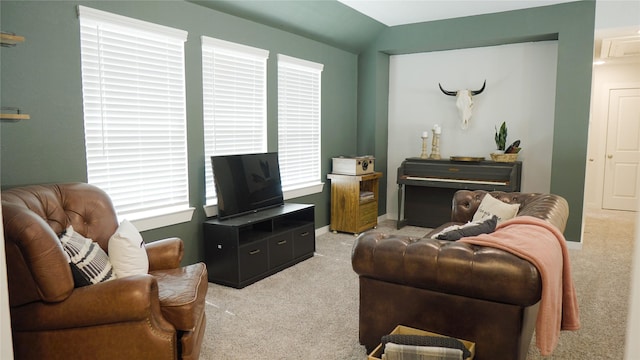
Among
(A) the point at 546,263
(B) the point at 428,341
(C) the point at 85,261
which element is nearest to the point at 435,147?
(A) the point at 546,263

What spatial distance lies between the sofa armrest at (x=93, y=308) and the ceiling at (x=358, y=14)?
283 centimetres

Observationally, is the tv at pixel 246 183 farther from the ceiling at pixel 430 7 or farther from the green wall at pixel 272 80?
the ceiling at pixel 430 7

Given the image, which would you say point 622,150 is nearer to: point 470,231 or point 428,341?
point 470,231

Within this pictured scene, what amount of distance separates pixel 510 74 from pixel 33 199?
5470 millimetres

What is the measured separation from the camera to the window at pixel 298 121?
5.19 m

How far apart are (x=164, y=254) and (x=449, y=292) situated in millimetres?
→ 1775

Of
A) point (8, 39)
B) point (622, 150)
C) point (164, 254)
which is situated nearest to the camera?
point (8, 39)

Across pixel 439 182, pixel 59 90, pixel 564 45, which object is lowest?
pixel 439 182

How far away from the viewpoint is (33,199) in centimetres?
252

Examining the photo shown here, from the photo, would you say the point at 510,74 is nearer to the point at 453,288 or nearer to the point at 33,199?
the point at 453,288

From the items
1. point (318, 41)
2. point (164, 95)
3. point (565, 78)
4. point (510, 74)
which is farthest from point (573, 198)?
point (164, 95)

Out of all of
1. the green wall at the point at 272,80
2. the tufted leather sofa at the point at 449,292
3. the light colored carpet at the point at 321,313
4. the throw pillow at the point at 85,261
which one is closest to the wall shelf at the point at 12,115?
the green wall at the point at 272,80

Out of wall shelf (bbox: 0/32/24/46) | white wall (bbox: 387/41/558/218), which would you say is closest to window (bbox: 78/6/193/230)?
wall shelf (bbox: 0/32/24/46)

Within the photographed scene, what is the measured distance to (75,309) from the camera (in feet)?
6.99
